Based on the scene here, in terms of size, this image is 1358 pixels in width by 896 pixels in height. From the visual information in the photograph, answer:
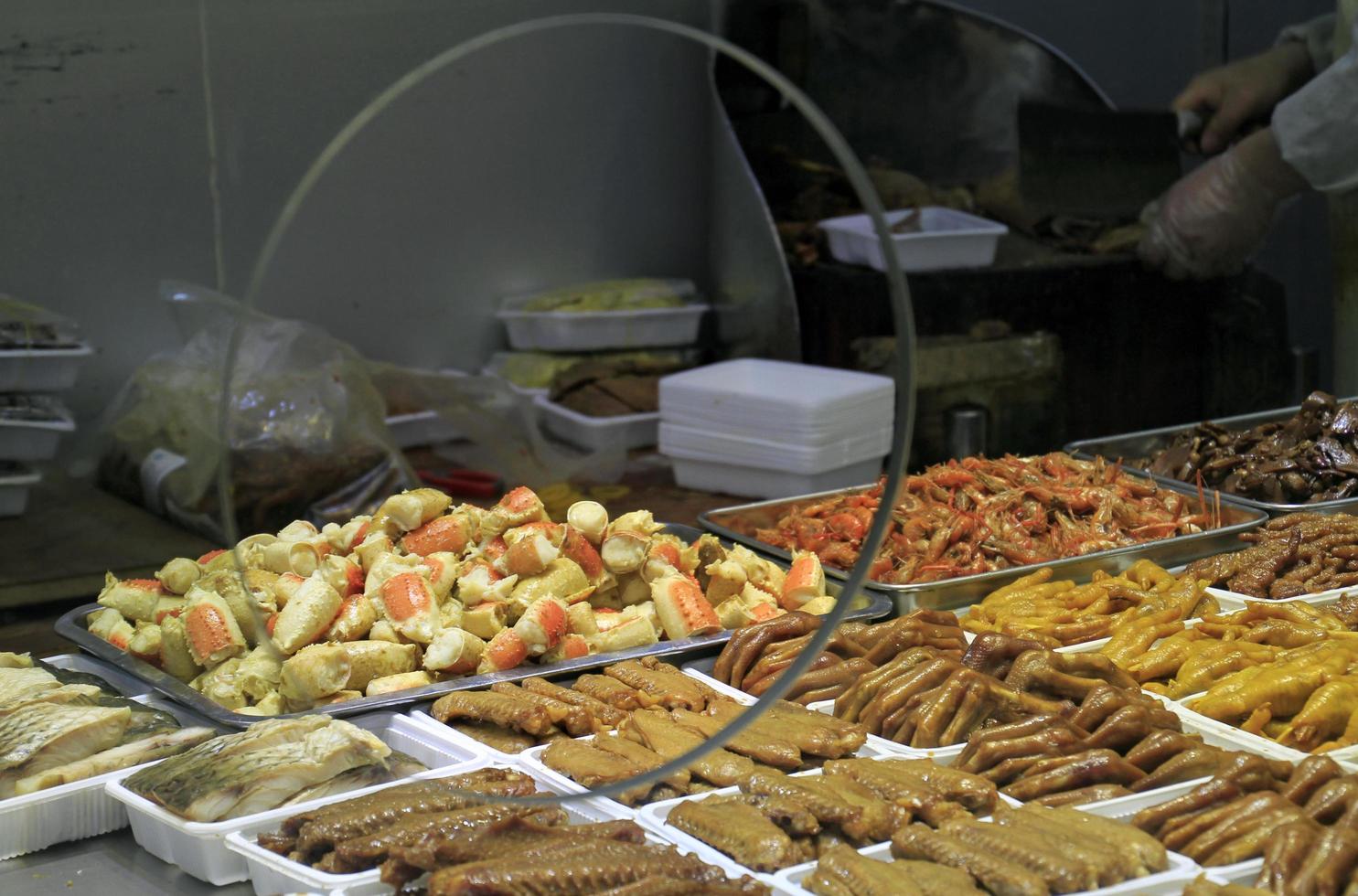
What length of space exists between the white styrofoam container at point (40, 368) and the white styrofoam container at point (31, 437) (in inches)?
2.7

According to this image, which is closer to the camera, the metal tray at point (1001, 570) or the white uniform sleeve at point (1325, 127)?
the metal tray at point (1001, 570)

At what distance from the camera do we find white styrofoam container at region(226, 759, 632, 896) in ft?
4.33

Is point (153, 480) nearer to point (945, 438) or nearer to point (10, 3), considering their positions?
point (10, 3)

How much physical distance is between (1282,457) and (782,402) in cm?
93

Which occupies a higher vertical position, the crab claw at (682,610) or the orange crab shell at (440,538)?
the orange crab shell at (440,538)

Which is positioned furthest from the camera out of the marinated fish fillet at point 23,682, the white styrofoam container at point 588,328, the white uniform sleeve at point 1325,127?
the white styrofoam container at point 588,328

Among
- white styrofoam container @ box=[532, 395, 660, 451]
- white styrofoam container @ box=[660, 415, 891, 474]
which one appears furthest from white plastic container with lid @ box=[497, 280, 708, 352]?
white styrofoam container @ box=[660, 415, 891, 474]

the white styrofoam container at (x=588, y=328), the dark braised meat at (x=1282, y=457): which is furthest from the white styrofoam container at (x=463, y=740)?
the white styrofoam container at (x=588, y=328)

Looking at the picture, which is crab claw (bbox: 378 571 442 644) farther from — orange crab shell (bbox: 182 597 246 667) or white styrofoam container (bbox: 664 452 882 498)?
white styrofoam container (bbox: 664 452 882 498)

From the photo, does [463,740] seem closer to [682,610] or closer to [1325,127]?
[682,610]

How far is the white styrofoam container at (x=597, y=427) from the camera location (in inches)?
132

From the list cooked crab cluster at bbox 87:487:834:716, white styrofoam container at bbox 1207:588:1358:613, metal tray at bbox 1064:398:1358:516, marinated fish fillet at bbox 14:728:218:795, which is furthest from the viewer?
metal tray at bbox 1064:398:1358:516

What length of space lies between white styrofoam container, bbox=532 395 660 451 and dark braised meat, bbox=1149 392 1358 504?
1.09 metres

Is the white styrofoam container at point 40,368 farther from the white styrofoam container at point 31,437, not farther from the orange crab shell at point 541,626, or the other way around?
the orange crab shell at point 541,626
